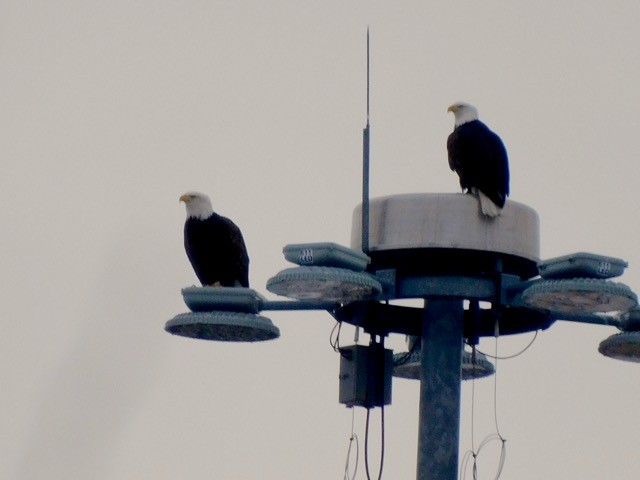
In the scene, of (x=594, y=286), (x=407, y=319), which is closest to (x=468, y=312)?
(x=407, y=319)

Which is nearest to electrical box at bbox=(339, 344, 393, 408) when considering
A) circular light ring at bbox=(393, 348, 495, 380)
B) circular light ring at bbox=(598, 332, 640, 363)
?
circular light ring at bbox=(393, 348, 495, 380)

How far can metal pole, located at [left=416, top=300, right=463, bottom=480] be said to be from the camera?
21.0 ft

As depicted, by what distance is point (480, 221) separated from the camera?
6.53 metres

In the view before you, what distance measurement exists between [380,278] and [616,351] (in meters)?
1.13

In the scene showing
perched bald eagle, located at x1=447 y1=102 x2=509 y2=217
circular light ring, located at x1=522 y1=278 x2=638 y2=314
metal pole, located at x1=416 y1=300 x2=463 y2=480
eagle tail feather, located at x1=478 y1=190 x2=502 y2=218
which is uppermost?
perched bald eagle, located at x1=447 y1=102 x2=509 y2=217

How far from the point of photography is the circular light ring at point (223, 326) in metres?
6.29

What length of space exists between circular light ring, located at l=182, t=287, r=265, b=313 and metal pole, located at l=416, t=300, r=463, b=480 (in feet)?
2.92

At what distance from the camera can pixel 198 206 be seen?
9.99 meters

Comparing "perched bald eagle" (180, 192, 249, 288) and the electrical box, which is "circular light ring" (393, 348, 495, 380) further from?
"perched bald eagle" (180, 192, 249, 288)

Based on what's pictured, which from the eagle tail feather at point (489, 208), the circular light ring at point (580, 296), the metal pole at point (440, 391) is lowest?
the metal pole at point (440, 391)

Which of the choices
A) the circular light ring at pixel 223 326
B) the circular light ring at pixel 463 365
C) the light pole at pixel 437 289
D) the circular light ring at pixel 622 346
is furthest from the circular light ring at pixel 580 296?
the circular light ring at pixel 463 365

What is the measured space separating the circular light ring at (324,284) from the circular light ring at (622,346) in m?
1.13

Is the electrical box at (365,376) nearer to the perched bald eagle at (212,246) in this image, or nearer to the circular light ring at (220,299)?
the circular light ring at (220,299)

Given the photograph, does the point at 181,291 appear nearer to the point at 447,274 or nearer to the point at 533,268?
the point at 447,274
